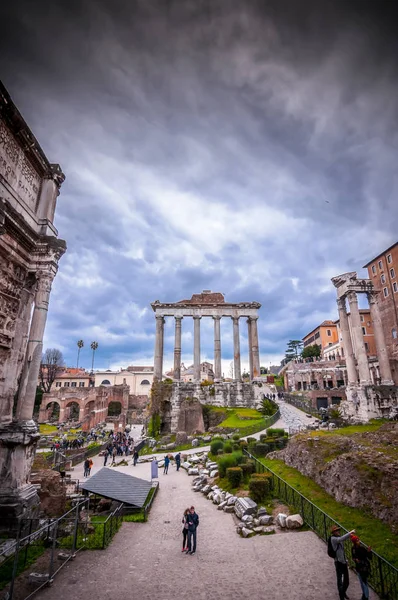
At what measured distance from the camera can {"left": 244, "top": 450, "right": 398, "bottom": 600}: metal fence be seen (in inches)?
231

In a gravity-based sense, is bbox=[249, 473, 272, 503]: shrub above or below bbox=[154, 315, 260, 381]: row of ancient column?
below

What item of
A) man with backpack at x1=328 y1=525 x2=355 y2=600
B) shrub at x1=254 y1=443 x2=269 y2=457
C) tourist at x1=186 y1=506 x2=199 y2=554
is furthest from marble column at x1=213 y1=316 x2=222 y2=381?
man with backpack at x1=328 y1=525 x2=355 y2=600

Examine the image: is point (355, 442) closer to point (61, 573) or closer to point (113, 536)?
point (113, 536)

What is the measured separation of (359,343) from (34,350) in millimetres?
25648

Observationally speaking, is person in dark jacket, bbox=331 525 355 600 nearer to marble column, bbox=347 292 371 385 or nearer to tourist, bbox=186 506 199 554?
tourist, bbox=186 506 199 554

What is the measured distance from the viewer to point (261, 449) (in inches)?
746

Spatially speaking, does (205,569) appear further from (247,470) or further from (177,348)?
(177,348)

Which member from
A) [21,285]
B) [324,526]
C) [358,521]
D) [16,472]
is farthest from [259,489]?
[21,285]

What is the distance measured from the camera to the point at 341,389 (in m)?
45.1

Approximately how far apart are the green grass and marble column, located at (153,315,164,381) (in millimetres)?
24965

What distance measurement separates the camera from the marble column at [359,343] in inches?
1028

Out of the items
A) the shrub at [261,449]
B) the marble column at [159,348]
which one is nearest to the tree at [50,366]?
the marble column at [159,348]

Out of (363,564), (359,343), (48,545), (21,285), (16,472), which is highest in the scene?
(359,343)

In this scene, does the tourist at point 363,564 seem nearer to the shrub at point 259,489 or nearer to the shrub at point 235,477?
the shrub at point 259,489
